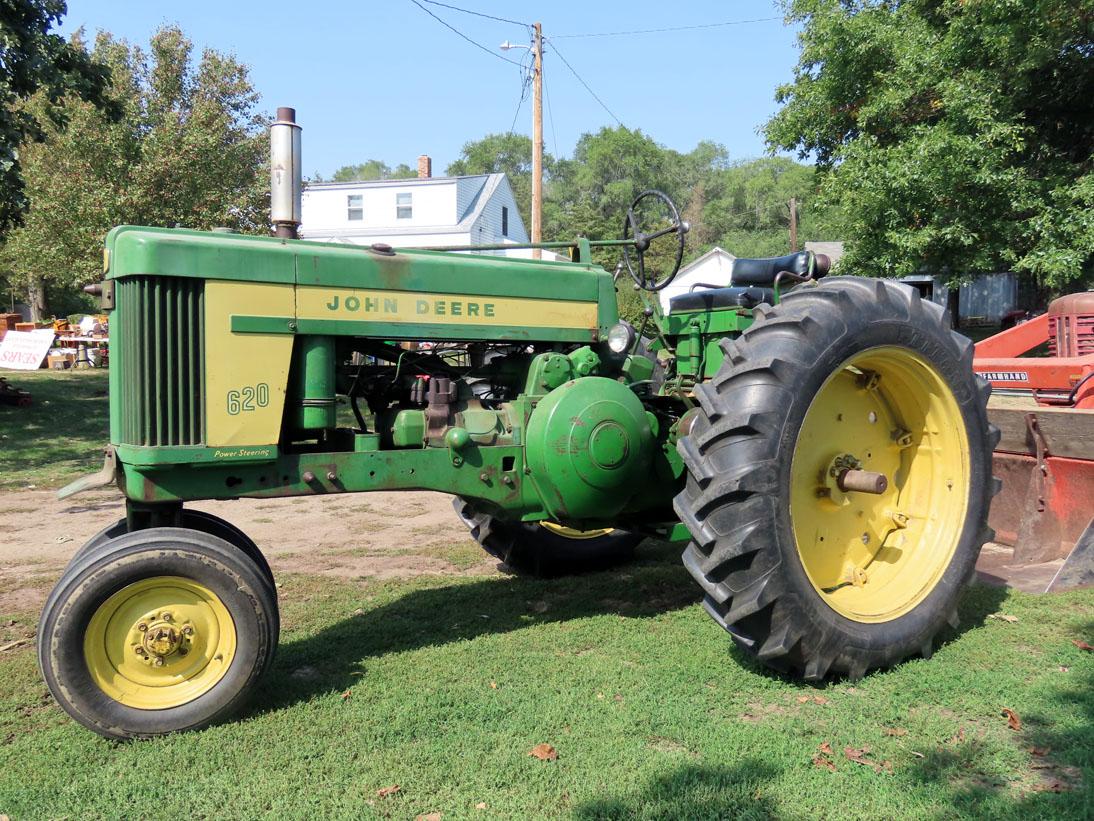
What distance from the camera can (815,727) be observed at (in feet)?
10.2

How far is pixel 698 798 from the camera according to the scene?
2.64m

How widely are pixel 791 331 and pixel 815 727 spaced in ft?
4.83

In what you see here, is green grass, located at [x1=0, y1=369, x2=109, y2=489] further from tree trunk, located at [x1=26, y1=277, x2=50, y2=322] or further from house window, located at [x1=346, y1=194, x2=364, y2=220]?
tree trunk, located at [x1=26, y1=277, x2=50, y2=322]

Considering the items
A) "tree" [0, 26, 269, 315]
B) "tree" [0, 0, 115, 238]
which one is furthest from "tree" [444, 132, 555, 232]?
"tree" [0, 0, 115, 238]

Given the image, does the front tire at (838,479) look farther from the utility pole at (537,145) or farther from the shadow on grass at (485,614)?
the utility pole at (537,145)

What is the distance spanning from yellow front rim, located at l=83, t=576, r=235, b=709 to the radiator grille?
1.83 feet

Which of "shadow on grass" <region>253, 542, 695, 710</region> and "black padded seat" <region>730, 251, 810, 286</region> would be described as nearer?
"shadow on grass" <region>253, 542, 695, 710</region>

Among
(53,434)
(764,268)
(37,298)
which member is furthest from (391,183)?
(764,268)

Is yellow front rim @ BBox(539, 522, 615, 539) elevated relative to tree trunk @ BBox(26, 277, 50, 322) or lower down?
lower down

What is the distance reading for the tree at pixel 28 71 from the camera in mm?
9836

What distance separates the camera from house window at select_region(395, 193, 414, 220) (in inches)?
1171

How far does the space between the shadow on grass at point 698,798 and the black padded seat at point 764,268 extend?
2.94 metres

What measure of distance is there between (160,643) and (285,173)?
1.92 m

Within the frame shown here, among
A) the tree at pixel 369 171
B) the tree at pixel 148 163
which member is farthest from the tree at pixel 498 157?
the tree at pixel 148 163
